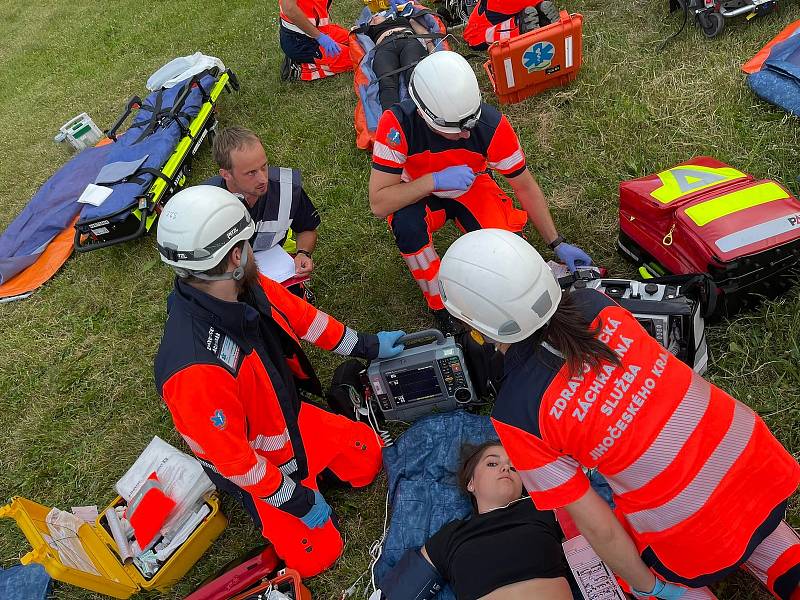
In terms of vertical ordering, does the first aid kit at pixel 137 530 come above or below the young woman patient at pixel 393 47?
below

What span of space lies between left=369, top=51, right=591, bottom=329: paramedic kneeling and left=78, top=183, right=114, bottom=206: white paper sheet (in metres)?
3.31

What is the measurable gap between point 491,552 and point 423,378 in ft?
3.59

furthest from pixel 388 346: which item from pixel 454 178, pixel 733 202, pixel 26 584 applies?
pixel 26 584

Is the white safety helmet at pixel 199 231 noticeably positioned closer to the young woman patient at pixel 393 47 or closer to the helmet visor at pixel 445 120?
the helmet visor at pixel 445 120

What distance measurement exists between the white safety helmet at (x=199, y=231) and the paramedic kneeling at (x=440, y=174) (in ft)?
4.46

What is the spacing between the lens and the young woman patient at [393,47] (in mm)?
5906

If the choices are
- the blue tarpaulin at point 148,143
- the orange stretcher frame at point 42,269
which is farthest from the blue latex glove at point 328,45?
the orange stretcher frame at point 42,269

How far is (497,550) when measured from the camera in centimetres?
279

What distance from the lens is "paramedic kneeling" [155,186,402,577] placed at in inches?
100

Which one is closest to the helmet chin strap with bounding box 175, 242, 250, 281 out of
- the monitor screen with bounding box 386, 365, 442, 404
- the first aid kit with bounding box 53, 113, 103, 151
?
the monitor screen with bounding box 386, 365, 442, 404

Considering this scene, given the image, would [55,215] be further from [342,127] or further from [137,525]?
[137,525]

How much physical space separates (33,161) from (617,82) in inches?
287

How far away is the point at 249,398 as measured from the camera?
2.82 meters

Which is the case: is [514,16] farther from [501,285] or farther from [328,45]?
[501,285]
